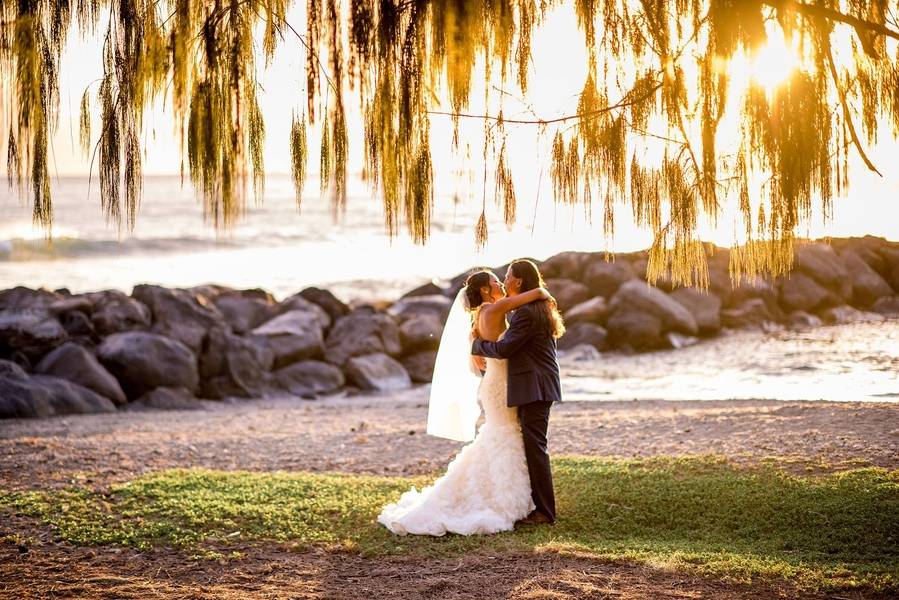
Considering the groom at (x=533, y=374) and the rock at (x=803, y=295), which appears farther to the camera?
the rock at (x=803, y=295)

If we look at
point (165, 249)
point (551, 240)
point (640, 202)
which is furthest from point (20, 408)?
point (551, 240)

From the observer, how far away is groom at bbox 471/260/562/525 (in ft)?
22.1

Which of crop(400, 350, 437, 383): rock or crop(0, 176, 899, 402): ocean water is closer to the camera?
crop(0, 176, 899, 402): ocean water

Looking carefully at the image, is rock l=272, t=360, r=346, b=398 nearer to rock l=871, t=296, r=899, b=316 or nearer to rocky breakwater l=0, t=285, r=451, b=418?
rocky breakwater l=0, t=285, r=451, b=418

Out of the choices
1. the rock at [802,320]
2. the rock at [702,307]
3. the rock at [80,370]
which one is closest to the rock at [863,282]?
the rock at [802,320]

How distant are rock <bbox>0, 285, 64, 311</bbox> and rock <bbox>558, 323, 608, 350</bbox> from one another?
12215mm

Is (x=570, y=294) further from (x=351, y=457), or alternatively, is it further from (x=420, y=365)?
(x=351, y=457)

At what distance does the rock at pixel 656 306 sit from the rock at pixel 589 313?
24cm

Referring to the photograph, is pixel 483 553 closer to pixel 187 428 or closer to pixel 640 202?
pixel 640 202

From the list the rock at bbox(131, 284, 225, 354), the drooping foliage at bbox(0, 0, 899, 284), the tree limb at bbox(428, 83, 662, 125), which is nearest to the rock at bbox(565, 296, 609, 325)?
the rock at bbox(131, 284, 225, 354)

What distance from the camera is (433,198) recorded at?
5562 mm

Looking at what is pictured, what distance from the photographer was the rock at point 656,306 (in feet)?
73.1

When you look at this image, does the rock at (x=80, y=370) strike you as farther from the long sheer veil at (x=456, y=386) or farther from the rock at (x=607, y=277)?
the rock at (x=607, y=277)

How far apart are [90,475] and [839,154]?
7.65 meters
